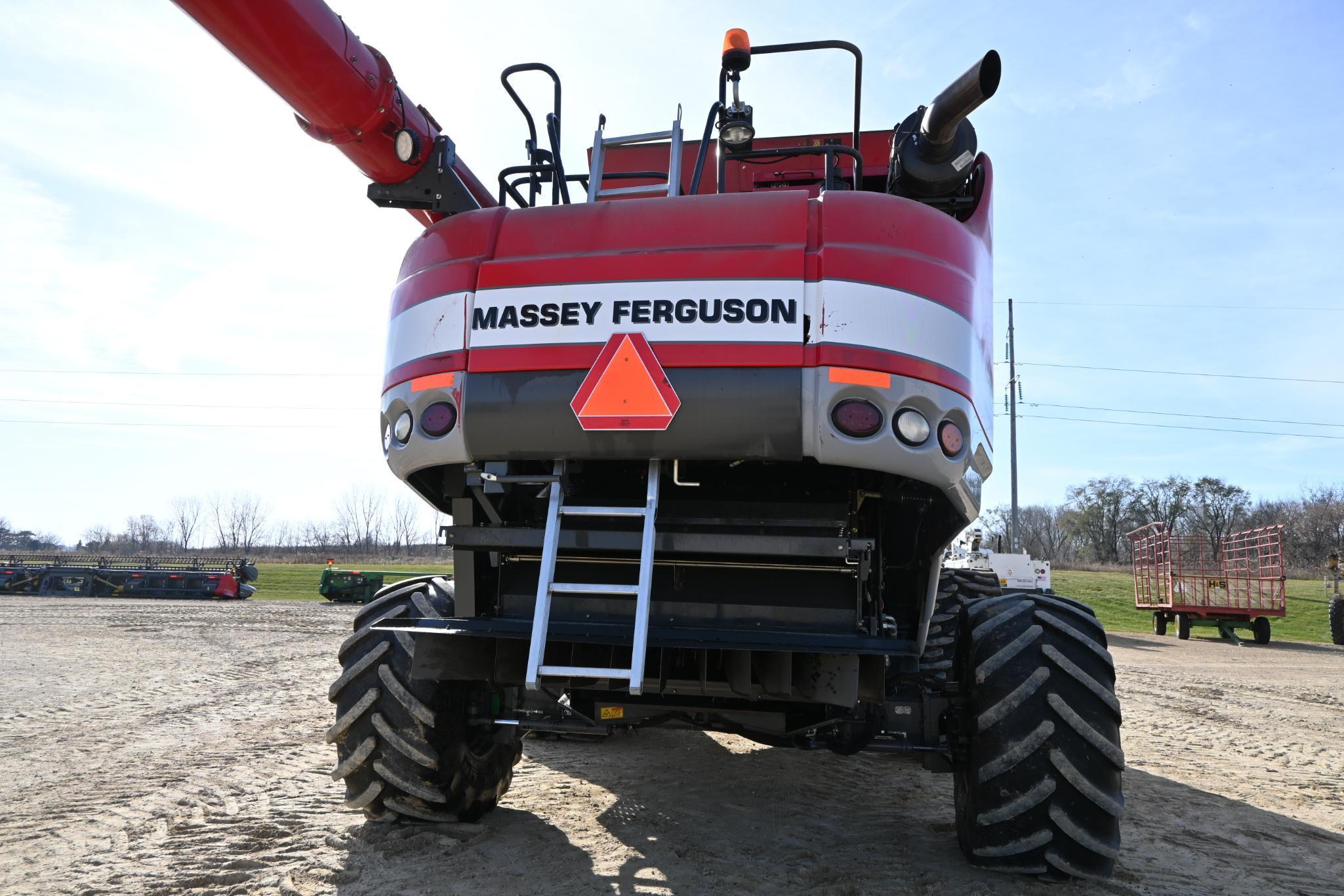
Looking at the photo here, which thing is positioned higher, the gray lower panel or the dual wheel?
the gray lower panel

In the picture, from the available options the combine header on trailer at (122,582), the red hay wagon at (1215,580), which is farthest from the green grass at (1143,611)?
the combine header on trailer at (122,582)

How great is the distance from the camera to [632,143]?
3.98 meters

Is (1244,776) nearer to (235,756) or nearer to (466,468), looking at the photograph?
(466,468)

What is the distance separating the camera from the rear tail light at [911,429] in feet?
9.82

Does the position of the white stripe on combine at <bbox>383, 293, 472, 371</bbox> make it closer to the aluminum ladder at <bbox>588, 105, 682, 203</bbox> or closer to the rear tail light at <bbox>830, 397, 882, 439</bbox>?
the aluminum ladder at <bbox>588, 105, 682, 203</bbox>

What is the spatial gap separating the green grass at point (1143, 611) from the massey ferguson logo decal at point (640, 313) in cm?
2268

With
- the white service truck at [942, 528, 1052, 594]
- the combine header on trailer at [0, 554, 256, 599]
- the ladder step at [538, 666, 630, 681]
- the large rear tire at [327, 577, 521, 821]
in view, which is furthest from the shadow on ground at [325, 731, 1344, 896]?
the combine header on trailer at [0, 554, 256, 599]

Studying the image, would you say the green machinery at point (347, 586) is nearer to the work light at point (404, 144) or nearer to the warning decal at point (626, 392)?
the work light at point (404, 144)

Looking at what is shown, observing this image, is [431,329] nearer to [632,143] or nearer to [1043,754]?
[632,143]

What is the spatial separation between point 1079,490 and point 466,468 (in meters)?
71.9

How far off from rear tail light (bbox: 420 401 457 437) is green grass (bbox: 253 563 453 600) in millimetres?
18489

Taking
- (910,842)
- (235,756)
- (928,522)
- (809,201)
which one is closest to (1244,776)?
(910,842)

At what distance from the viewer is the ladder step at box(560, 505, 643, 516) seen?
311 cm

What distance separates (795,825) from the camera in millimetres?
4137
